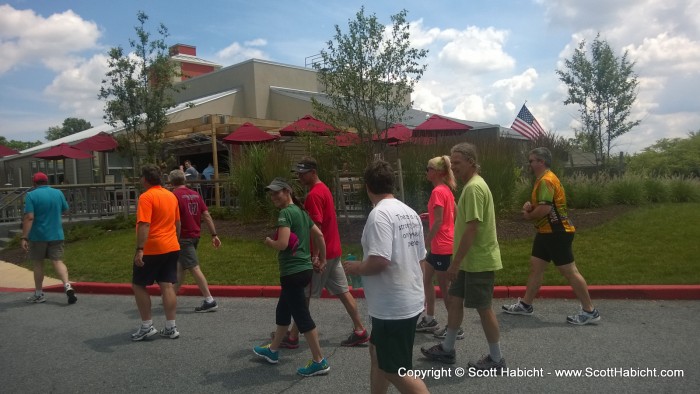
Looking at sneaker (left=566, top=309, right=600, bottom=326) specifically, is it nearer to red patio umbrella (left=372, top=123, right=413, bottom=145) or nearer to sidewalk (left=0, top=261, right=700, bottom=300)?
sidewalk (left=0, top=261, right=700, bottom=300)

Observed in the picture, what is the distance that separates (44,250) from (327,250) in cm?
475

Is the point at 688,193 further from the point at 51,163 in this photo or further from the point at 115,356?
the point at 51,163

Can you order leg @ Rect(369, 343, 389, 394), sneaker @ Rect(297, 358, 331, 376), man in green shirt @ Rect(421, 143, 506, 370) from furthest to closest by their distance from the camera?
sneaker @ Rect(297, 358, 331, 376) < man in green shirt @ Rect(421, 143, 506, 370) < leg @ Rect(369, 343, 389, 394)

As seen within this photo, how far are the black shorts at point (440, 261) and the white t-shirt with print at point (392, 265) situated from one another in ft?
6.73

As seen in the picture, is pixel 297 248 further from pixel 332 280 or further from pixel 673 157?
pixel 673 157

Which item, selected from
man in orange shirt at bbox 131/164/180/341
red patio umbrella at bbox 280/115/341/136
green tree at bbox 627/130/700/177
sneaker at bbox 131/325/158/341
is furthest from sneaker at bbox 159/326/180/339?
green tree at bbox 627/130/700/177

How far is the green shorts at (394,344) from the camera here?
3.07 m

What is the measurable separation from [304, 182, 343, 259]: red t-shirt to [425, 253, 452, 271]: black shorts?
917mm

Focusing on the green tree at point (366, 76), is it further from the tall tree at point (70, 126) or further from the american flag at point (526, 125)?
the tall tree at point (70, 126)

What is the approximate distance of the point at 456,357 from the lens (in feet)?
15.8

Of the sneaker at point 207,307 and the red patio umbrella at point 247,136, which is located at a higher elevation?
the red patio umbrella at point 247,136

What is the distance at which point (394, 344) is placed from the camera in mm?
3094

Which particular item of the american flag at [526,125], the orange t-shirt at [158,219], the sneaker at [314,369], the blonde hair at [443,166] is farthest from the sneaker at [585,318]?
the american flag at [526,125]

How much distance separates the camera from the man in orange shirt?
552 cm
